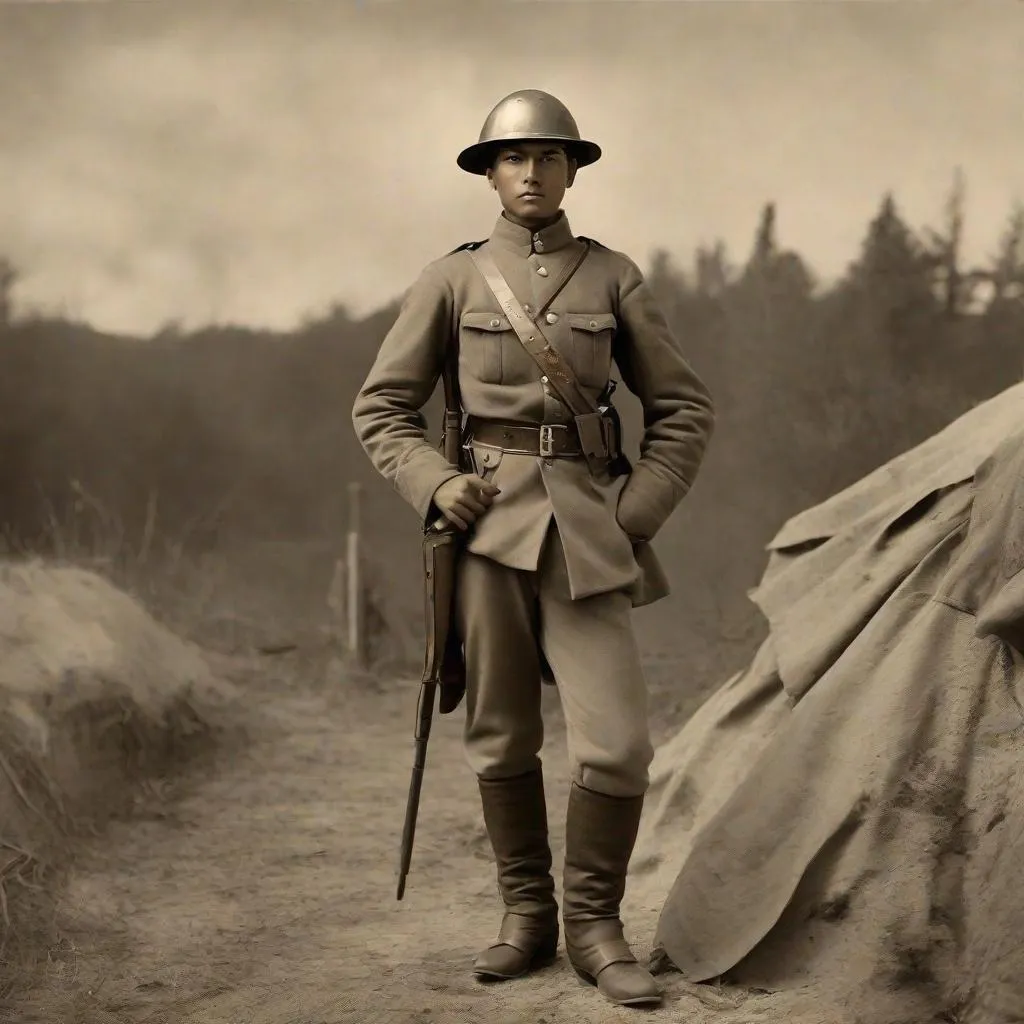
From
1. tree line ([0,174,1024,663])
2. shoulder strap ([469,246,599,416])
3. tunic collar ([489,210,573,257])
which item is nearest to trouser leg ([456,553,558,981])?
shoulder strap ([469,246,599,416])

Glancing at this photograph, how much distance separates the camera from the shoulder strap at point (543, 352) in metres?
2.85

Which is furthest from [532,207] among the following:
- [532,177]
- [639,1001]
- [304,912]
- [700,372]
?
[700,372]

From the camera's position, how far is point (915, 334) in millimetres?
7316

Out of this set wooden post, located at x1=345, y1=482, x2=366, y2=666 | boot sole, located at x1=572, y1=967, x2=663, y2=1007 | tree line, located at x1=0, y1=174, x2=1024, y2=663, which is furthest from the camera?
tree line, located at x1=0, y1=174, x2=1024, y2=663

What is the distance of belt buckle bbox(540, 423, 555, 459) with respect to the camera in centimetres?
288

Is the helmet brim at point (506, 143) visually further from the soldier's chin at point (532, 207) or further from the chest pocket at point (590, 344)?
the chest pocket at point (590, 344)

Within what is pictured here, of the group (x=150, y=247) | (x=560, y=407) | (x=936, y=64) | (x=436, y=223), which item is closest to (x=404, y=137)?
(x=436, y=223)

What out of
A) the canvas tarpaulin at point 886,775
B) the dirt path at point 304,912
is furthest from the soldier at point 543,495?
the canvas tarpaulin at point 886,775

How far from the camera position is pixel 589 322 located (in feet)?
9.46

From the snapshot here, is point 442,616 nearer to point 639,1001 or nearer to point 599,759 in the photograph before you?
point 599,759

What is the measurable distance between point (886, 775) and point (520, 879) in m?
0.83

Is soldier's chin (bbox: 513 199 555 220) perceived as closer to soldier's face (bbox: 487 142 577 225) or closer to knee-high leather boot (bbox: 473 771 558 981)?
soldier's face (bbox: 487 142 577 225)

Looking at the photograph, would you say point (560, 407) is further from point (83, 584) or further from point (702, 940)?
point (83, 584)

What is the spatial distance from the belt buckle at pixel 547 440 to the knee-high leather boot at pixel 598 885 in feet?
2.36
